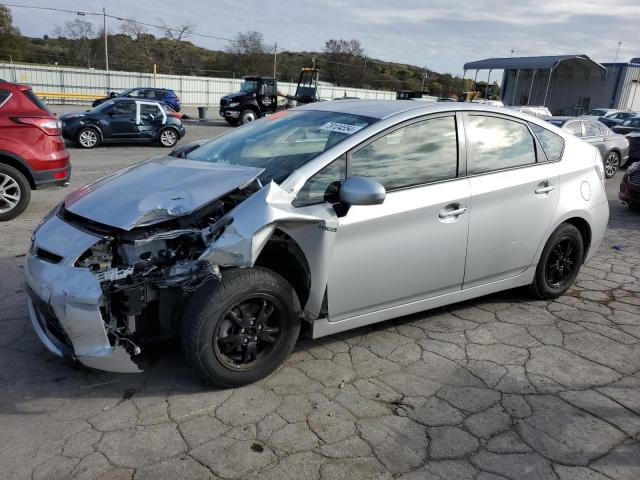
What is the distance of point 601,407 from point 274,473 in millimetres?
1986

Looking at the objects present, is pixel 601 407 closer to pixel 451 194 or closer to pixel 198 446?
pixel 451 194

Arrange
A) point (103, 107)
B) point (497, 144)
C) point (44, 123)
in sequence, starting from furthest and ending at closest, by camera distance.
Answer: point (103, 107) < point (44, 123) < point (497, 144)

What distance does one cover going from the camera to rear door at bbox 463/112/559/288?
3770 mm

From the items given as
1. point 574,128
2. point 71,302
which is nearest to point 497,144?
point 71,302

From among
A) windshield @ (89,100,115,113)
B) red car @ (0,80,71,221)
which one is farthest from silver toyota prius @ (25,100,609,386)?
windshield @ (89,100,115,113)

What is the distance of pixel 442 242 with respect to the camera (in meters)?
3.57

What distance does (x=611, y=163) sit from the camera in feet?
45.4

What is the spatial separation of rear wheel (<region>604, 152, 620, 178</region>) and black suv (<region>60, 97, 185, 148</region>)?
1237 cm

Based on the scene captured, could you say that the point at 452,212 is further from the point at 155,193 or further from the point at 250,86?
the point at 250,86

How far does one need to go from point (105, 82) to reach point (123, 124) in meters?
21.2

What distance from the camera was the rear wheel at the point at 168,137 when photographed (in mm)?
15977

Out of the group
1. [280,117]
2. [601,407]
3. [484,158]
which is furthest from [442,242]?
[280,117]

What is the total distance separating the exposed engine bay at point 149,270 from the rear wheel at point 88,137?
12.7 meters

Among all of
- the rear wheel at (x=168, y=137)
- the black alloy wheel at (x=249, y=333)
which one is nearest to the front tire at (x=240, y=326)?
the black alloy wheel at (x=249, y=333)
